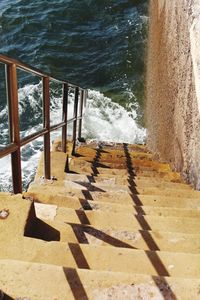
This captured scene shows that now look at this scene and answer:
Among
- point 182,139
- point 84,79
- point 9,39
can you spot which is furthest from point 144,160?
point 9,39

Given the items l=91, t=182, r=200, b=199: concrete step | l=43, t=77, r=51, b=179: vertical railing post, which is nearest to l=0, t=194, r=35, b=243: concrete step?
l=43, t=77, r=51, b=179: vertical railing post

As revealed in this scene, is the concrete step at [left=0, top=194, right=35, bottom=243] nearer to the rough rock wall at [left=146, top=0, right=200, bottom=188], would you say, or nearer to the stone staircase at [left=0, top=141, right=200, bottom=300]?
the stone staircase at [left=0, top=141, right=200, bottom=300]

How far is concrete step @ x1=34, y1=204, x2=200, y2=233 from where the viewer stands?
9.04ft

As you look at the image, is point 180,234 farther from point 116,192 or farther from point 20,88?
point 20,88

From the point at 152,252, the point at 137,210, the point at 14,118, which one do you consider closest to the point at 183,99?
the point at 137,210

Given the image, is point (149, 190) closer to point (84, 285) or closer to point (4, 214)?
point (4, 214)

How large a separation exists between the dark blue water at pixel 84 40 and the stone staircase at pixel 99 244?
686 centimetres

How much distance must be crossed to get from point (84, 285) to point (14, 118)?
125 cm

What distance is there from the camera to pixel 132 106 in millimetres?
10133

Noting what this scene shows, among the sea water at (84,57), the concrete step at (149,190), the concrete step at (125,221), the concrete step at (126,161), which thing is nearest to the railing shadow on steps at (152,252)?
the concrete step at (125,221)

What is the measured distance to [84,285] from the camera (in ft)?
6.17

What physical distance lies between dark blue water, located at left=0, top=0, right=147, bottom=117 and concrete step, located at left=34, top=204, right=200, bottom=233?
7.46m

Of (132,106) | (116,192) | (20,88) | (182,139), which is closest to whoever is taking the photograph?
(116,192)

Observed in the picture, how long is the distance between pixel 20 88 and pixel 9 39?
265 centimetres
